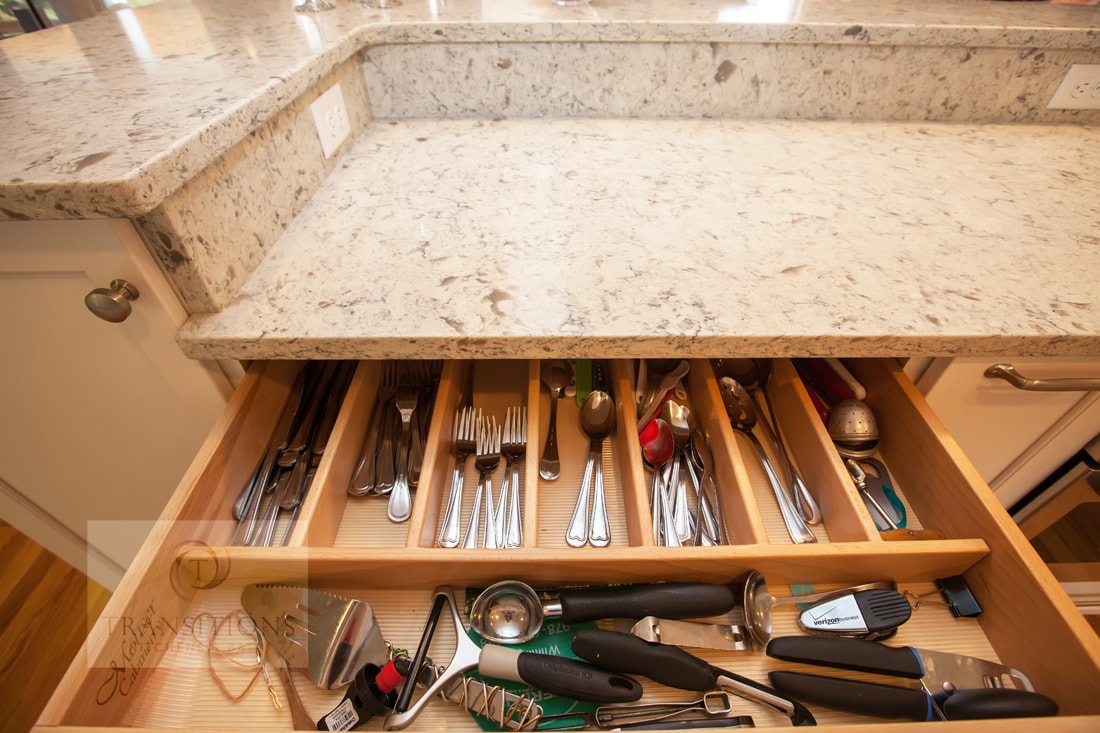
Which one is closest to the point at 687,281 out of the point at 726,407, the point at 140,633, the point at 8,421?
the point at 726,407

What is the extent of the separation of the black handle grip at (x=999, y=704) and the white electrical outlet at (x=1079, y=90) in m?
1.25

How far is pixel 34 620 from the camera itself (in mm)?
1354

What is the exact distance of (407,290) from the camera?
0.68 metres

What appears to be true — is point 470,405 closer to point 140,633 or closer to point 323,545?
point 323,545

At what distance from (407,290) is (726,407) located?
20.7 inches

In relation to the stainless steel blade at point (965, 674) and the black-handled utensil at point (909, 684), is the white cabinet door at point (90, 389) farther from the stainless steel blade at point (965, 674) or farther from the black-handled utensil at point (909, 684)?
the stainless steel blade at point (965, 674)

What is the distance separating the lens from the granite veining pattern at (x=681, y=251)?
2.05ft

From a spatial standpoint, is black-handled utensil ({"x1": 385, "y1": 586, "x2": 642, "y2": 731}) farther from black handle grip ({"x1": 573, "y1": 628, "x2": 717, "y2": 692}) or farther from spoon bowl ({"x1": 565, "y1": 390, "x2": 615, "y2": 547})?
spoon bowl ({"x1": 565, "y1": 390, "x2": 615, "y2": 547})

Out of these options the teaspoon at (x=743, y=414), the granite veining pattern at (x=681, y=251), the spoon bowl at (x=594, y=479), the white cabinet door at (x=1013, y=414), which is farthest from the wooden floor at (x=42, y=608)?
the spoon bowl at (x=594, y=479)

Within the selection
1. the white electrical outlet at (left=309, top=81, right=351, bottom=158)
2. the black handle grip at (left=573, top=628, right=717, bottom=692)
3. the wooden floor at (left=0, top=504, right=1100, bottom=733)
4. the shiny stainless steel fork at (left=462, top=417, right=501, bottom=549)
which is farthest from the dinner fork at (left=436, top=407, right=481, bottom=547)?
the wooden floor at (left=0, top=504, right=1100, bottom=733)

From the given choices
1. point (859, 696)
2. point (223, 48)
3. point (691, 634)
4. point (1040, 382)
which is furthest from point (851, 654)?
point (223, 48)

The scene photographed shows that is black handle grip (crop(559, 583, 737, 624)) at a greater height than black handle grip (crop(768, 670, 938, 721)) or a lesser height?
greater

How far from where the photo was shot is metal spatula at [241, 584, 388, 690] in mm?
553

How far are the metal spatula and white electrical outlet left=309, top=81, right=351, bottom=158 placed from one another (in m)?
0.75
